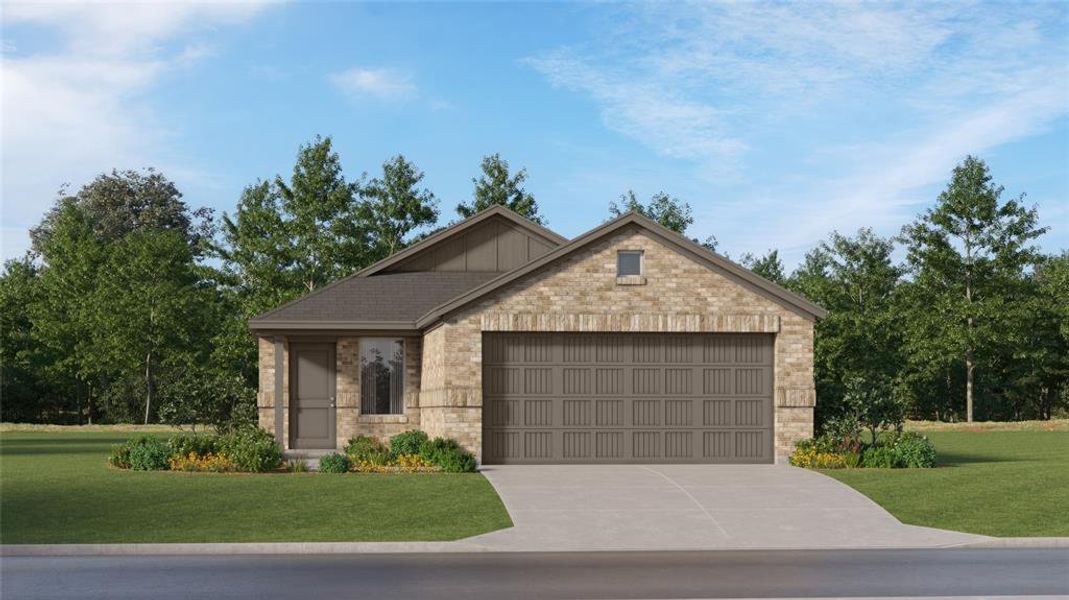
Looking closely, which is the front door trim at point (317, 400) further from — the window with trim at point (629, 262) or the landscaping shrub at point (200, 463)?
the window with trim at point (629, 262)

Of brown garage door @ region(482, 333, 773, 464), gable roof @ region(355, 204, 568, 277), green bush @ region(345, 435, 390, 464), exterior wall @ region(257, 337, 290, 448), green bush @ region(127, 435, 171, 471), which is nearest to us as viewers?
green bush @ region(345, 435, 390, 464)

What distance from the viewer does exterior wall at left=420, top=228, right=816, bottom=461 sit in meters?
26.5

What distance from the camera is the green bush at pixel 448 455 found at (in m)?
24.9

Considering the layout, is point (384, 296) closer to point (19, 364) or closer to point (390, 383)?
point (390, 383)

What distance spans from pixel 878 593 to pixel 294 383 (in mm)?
20272

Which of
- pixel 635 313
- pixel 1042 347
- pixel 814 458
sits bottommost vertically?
pixel 814 458

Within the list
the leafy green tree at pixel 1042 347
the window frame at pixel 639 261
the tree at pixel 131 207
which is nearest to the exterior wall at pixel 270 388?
the window frame at pixel 639 261

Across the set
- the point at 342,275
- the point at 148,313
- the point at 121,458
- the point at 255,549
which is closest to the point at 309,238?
the point at 342,275

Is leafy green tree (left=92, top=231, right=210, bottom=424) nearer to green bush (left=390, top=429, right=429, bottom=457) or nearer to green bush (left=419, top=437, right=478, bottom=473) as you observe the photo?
green bush (left=390, top=429, right=429, bottom=457)

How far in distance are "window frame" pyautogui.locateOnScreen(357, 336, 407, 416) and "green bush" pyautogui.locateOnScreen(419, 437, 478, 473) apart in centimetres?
430

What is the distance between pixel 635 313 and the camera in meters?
26.8

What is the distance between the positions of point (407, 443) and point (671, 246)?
7381 millimetres

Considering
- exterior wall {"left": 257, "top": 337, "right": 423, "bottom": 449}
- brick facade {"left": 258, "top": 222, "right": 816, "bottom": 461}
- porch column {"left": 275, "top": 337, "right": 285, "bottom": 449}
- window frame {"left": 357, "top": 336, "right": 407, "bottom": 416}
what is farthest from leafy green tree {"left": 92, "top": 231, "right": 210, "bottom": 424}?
brick facade {"left": 258, "top": 222, "right": 816, "bottom": 461}

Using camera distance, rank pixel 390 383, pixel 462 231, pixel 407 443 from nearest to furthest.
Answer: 1. pixel 407 443
2. pixel 390 383
3. pixel 462 231
